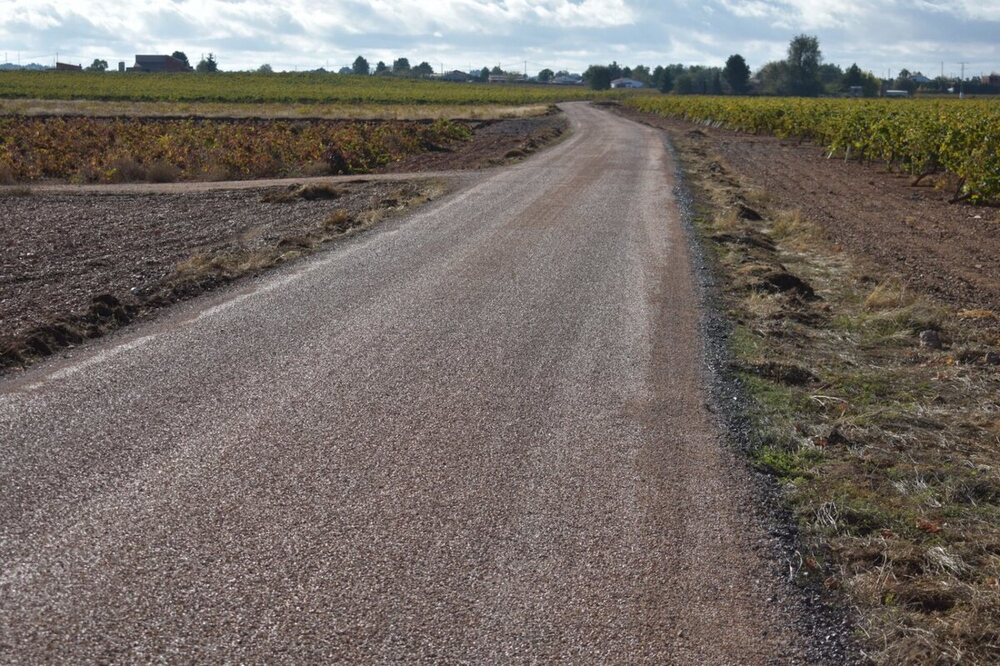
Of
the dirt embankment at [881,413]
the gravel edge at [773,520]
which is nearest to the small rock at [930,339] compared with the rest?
the dirt embankment at [881,413]

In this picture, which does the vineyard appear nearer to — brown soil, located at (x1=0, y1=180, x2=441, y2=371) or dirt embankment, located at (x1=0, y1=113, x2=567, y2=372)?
dirt embankment, located at (x1=0, y1=113, x2=567, y2=372)

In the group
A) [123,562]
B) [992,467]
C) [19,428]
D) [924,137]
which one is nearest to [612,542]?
[123,562]

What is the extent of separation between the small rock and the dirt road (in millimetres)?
2040

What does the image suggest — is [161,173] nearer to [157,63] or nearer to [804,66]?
[804,66]

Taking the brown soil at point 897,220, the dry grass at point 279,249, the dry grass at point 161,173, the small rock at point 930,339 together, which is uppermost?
the small rock at point 930,339

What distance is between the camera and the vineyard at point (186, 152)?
88.1 feet

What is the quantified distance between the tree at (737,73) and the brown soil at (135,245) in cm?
13144

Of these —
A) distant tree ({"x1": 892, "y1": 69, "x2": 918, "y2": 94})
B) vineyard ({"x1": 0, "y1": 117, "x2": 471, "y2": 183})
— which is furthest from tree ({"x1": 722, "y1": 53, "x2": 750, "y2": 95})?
vineyard ({"x1": 0, "y1": 117, "x2": 471, "y2": 183})

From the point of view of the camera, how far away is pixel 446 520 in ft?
16.8

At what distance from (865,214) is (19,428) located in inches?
689

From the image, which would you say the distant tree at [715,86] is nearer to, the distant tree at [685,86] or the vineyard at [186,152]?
the distant tree at [685,86]

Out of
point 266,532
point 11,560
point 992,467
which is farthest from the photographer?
point 992,467

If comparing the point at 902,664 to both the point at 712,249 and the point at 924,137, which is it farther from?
the point at 924,137

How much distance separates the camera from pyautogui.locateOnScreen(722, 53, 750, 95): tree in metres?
146
